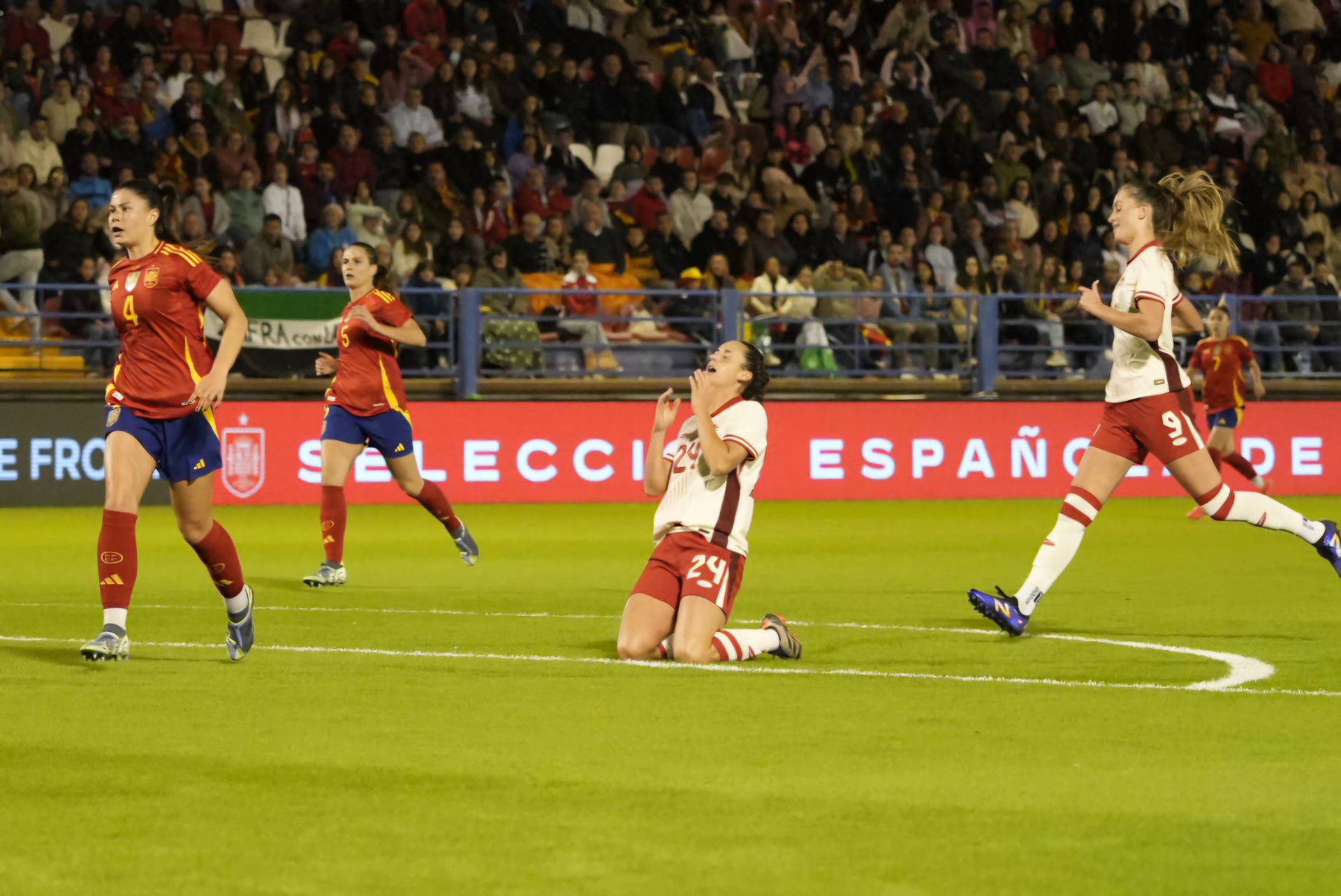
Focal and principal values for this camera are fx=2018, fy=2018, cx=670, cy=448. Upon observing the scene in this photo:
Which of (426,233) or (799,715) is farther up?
(426,233)

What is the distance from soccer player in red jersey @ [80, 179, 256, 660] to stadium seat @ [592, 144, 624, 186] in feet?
52.2

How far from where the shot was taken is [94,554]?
15.2 meters

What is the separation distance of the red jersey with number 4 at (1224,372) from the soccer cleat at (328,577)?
33.1 feet

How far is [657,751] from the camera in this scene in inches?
262

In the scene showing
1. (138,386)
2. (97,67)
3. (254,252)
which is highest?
(97,67)

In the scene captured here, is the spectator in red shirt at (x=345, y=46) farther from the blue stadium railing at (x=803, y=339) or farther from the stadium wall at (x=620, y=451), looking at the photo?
the stadium wall at (x=620, y=451)

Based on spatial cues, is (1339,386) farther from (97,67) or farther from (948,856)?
(948,856)

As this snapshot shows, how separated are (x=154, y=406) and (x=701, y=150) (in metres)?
17.2

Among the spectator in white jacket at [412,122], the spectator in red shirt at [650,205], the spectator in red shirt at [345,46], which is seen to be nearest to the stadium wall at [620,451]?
the spectator in red shirt at [650,205]

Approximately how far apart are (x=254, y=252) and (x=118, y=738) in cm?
1457

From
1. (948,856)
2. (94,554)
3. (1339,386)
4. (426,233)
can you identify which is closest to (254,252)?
(426,233)

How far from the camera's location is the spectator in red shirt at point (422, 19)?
2445cm

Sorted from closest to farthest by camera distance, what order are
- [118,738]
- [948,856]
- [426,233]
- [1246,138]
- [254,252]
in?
[948,856]
[118,738]
[254,252]
[426,233]
[1246,138]

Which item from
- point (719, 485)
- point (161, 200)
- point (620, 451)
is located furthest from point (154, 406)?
point (620, 451)
